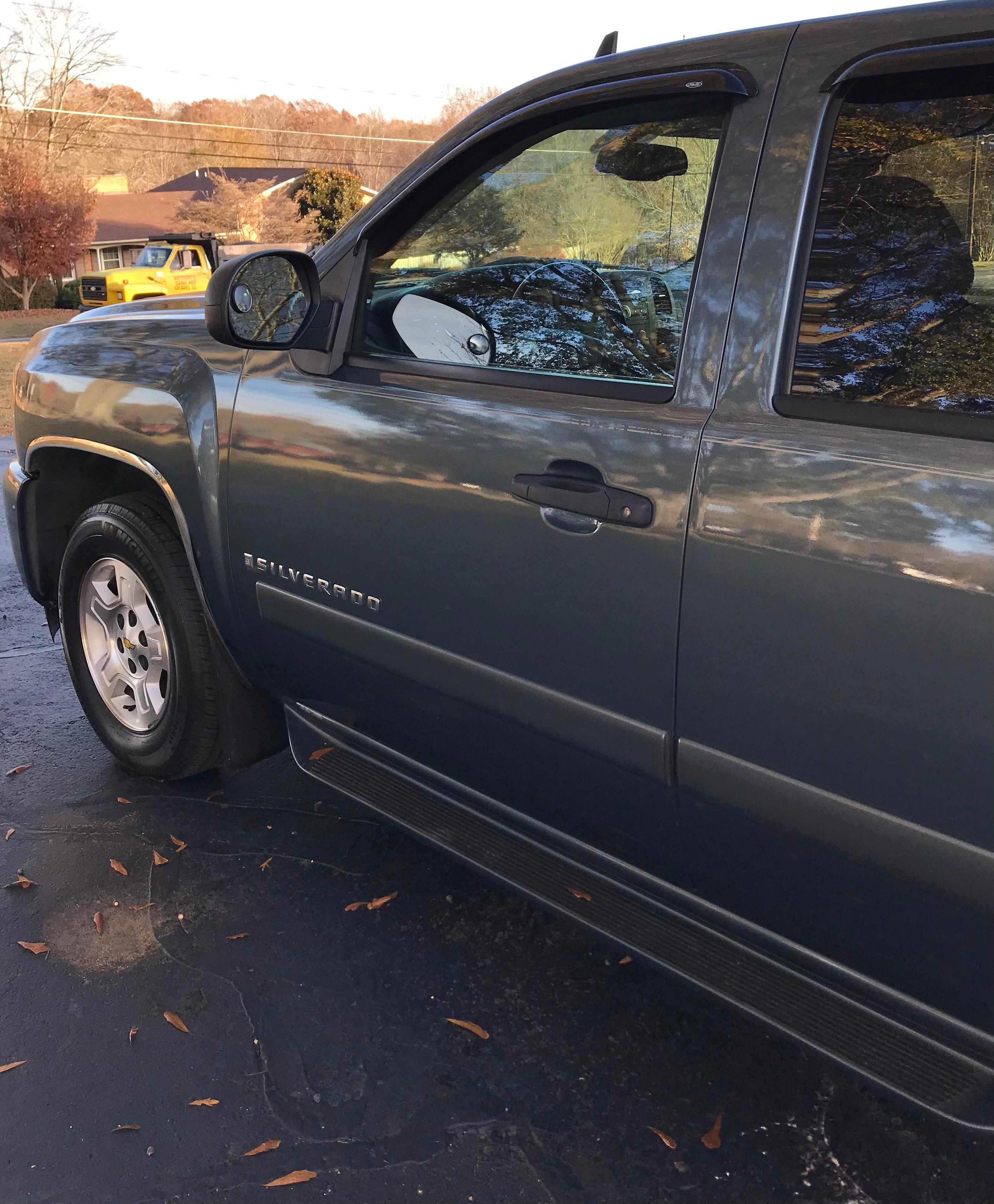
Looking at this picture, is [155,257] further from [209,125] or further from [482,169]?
[209,125]

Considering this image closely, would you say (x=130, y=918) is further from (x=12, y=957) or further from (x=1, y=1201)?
(x=1, y=1201)

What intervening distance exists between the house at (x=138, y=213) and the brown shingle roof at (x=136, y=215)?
0.02 m

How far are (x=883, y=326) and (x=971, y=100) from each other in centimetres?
36

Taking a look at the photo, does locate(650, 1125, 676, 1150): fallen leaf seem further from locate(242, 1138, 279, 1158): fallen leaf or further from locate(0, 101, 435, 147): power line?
locate(0, 101, 435, 147): power line

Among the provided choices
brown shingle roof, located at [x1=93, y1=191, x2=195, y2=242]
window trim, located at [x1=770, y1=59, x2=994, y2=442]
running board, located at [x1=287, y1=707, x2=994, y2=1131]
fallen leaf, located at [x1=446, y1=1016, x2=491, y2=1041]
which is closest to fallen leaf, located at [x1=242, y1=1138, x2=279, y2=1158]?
fallen leaf, located at [x1=446, y1=1016, x2=491, y2=1041]

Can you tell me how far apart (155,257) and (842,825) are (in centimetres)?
3623

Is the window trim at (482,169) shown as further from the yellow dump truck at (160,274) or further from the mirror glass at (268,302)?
the yellow dump truck at (160,274)

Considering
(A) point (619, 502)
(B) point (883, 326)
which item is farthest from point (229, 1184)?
(B) point (883, 326)

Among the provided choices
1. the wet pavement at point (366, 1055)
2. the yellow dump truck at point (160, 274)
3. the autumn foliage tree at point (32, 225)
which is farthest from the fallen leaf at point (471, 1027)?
the autumn foliage tree at point (32, 225)

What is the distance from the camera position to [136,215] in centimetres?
5725

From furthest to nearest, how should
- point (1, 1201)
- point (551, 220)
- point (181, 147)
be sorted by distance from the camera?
point (181, 147), point (551, 220), point (1, 1201)

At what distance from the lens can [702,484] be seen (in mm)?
1859

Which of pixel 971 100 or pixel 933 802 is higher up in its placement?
pixel 971 100

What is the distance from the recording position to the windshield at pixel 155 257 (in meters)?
34.1
